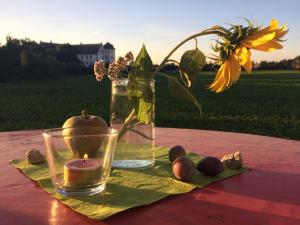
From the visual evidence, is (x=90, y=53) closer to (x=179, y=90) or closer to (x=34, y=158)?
(x=34, y=158)

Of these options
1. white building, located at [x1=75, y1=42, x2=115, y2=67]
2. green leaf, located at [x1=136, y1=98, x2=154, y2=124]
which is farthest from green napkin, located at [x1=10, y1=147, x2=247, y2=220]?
white building, located at [x1=75, y1=42, x2=115, y2=67]

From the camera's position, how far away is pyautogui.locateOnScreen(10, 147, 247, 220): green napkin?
935mm

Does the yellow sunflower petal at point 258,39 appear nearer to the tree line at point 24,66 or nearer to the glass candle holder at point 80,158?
the glass candle holder at point 80,158

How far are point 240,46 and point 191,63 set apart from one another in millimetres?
138

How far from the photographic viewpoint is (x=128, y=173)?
1218mm

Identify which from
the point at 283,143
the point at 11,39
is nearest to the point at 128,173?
the point at 283,143

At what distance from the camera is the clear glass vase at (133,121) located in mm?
1176

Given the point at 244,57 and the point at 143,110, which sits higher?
the point at 244,57

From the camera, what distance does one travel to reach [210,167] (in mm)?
1183

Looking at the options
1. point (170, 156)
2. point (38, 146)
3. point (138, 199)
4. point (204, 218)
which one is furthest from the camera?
point (38, 146)

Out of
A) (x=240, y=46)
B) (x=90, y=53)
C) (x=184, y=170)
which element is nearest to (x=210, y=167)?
(x=184, y=170)

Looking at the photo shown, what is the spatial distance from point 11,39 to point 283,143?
150 ft

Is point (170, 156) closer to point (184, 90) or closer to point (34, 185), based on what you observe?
point (184, 90)

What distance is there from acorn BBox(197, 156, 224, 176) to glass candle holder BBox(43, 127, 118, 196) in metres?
0.27
